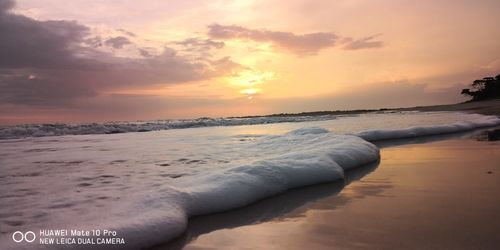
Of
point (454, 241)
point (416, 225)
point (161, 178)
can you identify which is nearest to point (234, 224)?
point (416, 225)

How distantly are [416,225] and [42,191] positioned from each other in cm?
373

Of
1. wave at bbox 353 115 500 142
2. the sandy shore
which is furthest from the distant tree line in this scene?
wave at bbox 353 115 500 142

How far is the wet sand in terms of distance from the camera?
251 cm

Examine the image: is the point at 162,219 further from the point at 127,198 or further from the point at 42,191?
A: the point at 42,191

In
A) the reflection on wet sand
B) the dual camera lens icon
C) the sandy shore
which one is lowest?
the reflection on wet sand

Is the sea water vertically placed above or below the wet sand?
above

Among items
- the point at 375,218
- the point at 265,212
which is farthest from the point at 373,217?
the point at 265,212

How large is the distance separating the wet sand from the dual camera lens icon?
874 millimetres

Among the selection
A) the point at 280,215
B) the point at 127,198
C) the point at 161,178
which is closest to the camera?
the point at 280,215

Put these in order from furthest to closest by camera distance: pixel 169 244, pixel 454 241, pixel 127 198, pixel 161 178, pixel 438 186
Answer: pixel 161 178 → pixel 438 186 → pixel 127 198 → pixel 169 244 → pixel 454 241

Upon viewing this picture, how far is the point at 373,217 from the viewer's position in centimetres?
301

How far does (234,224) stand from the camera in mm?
3100

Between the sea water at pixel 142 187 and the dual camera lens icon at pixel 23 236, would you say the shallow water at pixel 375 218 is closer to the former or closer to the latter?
the sea water at pixel 142 187

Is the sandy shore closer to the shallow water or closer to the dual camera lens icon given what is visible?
the shallow water
